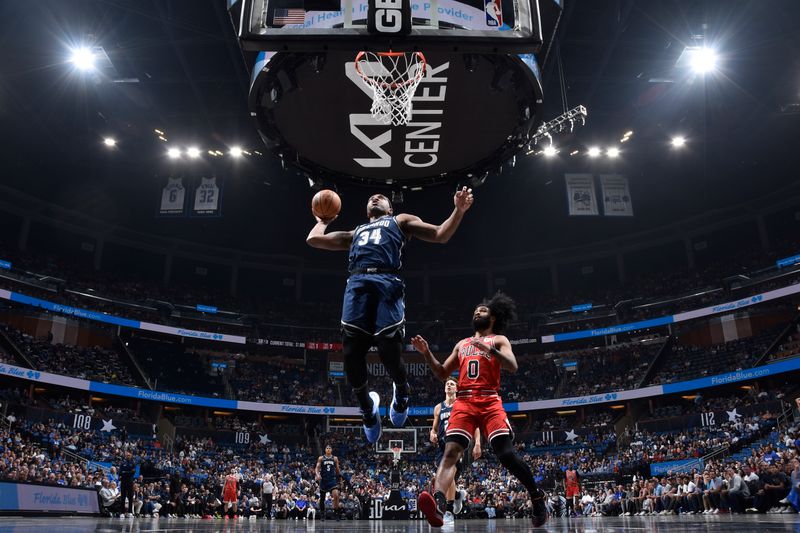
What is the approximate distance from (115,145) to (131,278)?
472 inches

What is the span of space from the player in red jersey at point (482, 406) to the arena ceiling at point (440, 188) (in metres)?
16.0

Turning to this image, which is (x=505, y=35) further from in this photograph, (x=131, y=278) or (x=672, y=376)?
(x=131, y=278)

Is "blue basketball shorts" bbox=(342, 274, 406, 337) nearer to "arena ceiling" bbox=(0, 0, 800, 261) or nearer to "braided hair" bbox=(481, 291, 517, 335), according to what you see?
"braided hair" bbox=(481, 291, 517, 335)

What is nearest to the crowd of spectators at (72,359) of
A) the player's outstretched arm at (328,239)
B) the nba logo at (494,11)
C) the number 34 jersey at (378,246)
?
the nba logo at (494,11)

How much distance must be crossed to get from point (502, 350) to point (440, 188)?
1402 cm

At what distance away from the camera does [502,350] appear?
549 centimetres

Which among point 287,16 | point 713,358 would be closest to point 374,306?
point 287,16

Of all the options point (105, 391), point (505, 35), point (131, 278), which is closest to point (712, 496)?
point (505, 35)

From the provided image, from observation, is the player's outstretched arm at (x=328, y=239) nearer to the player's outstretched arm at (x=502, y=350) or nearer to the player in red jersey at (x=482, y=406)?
the player in red jersey at (x=482, y=406)

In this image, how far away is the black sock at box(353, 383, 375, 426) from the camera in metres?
5.75

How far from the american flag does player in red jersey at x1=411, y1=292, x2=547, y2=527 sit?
5.85 metres

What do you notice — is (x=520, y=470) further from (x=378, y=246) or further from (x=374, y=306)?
(x=378, y=246)

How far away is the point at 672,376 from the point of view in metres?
31.7

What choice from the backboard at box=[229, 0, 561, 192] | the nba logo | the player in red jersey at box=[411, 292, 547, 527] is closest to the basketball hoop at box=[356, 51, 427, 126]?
the backboard at box=[229, 0, 561, 192]
